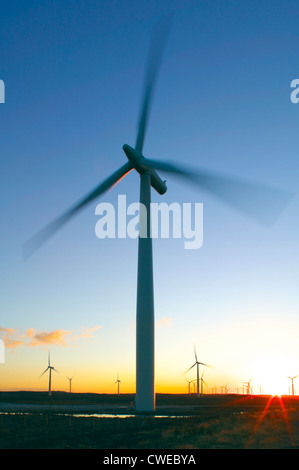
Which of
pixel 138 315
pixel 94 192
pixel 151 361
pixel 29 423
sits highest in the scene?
pixel 94 192

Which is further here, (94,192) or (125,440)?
(94,192)

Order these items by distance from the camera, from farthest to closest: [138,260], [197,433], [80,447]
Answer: [138,260]
[197,433]
[80,447]

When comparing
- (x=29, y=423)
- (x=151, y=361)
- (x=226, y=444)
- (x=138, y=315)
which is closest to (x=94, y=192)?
(x=138, y=315)
